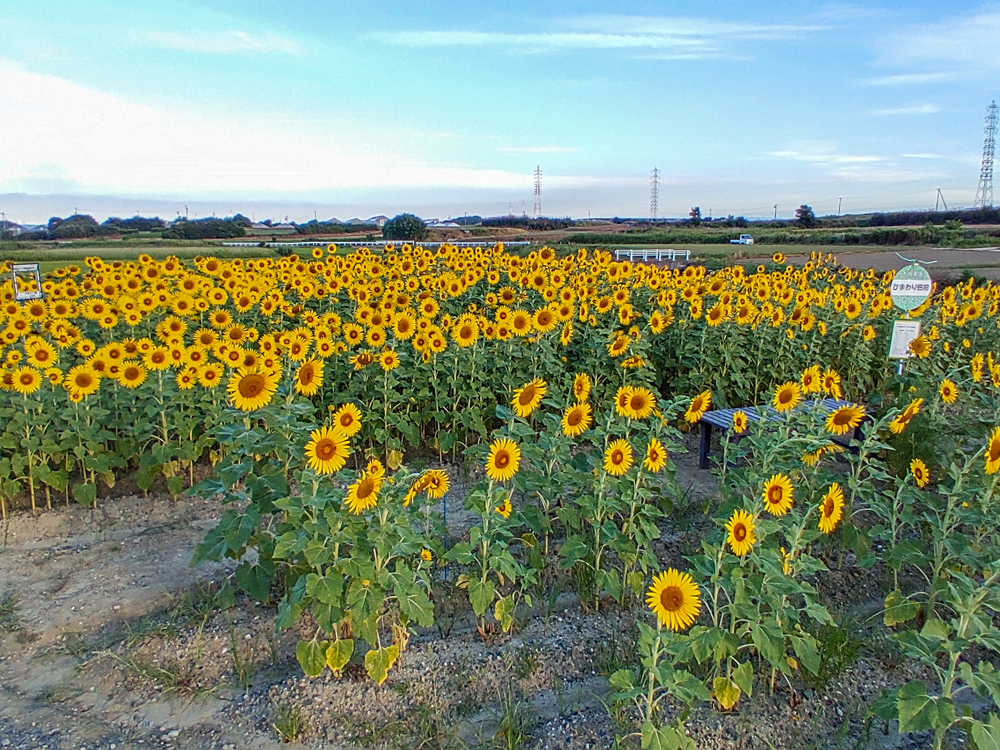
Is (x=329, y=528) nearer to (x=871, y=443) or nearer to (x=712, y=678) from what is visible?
(x=712, y=678)

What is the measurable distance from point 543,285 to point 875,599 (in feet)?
17.3

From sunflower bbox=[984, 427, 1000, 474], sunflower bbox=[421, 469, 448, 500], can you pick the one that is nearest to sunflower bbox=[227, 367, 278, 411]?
sunflower bbox=[421, 469, 448, 500]

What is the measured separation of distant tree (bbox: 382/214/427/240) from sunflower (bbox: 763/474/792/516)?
31.8 meters

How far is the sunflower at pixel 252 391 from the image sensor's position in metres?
3.69

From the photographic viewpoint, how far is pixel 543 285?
334 inches

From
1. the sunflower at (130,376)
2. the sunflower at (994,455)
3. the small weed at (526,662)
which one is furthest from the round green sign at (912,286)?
the sunflower at (130,376)

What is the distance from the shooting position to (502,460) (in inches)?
139

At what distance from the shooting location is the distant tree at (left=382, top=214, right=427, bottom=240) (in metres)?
35.1

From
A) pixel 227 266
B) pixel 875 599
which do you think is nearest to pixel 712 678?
pixel 875 599

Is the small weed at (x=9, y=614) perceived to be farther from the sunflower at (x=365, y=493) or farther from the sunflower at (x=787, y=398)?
the sunflower at (x=787, y=398)

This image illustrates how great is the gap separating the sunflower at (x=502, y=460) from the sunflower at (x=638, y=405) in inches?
28.8

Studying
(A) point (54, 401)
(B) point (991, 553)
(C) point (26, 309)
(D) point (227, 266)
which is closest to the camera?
(B) point (991, 553)

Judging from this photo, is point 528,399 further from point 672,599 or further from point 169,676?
point 169,676

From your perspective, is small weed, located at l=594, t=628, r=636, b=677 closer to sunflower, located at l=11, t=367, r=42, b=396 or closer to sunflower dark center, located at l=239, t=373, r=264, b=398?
sunflower dark center, located at l=239, t=373, r=264, b=398
